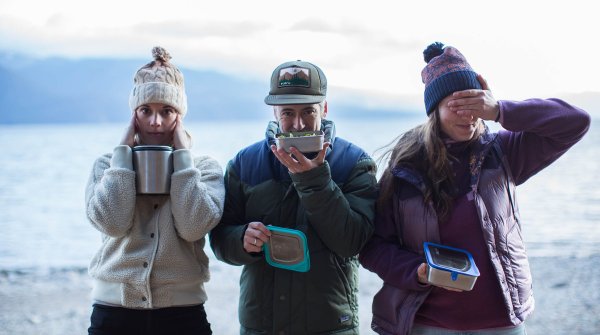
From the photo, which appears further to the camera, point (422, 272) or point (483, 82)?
point (483, 82)

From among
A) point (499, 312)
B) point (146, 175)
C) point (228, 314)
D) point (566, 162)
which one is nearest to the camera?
point (499, 312)

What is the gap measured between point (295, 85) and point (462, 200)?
2.52ft

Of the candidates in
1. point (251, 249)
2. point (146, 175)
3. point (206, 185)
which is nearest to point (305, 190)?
point (251, 249)

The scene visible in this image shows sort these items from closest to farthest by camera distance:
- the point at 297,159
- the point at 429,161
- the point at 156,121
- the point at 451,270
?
the point at 451,270
the point at 297,159
the point at 429,161
the point at 156,121

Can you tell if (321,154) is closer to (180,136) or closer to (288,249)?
(288,249)

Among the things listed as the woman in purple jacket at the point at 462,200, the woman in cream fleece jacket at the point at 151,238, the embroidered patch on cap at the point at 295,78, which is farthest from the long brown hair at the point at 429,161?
the woman in cream fleece jacket at the point at 151,238

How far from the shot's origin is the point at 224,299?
221 inches

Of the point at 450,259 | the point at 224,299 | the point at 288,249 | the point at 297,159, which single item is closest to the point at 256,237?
the point at 288,249

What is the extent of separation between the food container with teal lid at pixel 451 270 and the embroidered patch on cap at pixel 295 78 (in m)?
0.79

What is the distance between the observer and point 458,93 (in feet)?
7.29

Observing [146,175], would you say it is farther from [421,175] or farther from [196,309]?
[421,175]

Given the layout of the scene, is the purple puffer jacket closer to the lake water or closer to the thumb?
the thumb

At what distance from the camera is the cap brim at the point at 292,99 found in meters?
2.36

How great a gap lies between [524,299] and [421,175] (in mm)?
568
